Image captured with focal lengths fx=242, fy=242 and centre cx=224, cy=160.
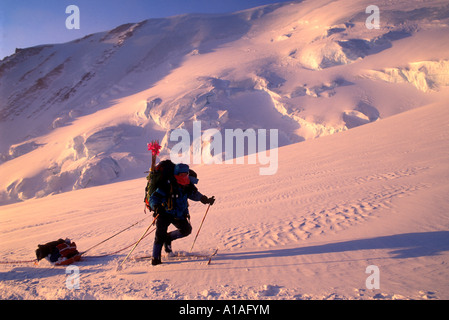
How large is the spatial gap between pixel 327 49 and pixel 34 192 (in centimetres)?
2680

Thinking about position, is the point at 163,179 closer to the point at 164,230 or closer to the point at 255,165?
the point at 164,230

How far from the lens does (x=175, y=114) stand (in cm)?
1980

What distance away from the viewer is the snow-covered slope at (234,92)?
17344 mm

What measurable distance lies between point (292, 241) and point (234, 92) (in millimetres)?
19984

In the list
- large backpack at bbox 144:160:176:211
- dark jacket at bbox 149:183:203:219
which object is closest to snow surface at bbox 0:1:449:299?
dark jacket at bbox 149:183:203:219

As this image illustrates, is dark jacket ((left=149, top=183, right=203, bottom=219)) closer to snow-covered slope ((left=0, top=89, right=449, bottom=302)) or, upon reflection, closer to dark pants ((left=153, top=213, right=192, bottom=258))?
dark pants ((left=153, top=213, right=192, bottom=258))

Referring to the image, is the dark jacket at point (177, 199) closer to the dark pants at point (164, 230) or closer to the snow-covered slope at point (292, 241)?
the dark pants at point (164, 230)

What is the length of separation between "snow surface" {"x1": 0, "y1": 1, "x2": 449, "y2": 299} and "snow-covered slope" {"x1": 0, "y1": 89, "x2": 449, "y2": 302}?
0.03 m

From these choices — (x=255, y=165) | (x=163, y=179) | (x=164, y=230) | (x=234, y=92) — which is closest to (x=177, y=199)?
(x=163, y=179)

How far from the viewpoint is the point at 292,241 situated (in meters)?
3.59

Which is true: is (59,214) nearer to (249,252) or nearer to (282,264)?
(249,252)

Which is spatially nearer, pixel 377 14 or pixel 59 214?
pixel 59 214

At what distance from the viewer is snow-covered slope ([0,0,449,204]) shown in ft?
56.9
